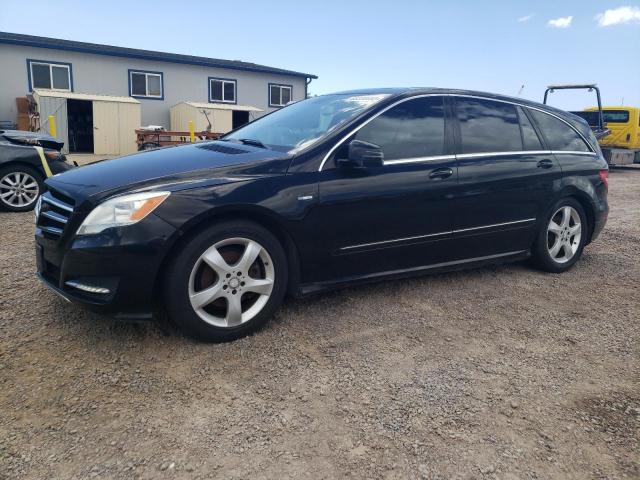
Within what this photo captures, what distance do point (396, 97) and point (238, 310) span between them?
1.97 m

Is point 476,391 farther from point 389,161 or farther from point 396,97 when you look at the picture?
point 396,97

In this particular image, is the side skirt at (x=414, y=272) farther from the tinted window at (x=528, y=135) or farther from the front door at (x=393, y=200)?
the tinted window at (x=528, y=135)

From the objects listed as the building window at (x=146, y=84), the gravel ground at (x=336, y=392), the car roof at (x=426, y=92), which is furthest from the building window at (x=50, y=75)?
the car roof at (x=426, y=92)

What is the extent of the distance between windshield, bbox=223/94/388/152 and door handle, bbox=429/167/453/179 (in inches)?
26.9

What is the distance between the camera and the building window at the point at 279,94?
2523cm

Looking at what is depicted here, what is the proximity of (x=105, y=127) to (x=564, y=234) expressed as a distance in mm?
18927

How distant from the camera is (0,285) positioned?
3.77 m

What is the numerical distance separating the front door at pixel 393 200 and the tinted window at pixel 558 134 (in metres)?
1.25

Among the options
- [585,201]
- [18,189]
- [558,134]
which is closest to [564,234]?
[585,201]

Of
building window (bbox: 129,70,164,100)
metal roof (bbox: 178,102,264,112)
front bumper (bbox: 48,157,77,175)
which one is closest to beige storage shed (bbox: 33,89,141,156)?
building window (bbox: 129,70,164,100)

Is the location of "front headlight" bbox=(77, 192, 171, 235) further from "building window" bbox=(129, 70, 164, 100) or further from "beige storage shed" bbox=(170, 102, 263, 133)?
"building window" bbox=(129, 70, 164, 100)

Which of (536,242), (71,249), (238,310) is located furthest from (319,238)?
(536,242)

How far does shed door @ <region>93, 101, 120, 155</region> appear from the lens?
63.7 feet

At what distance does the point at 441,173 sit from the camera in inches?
149
